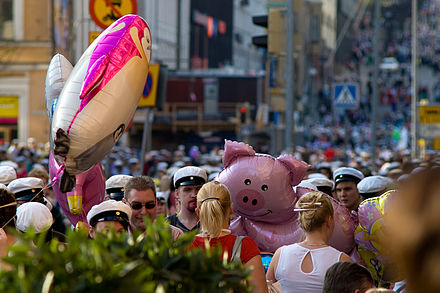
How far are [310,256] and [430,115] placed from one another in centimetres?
1756

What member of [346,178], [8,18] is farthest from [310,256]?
[8,18]

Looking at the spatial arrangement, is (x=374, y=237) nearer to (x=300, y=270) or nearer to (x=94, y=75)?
(x=300, y=270)

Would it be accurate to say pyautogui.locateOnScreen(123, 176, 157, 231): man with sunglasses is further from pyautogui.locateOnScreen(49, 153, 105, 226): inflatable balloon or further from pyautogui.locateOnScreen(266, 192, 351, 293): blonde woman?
pyautogui.locateOnScreen(266, 192, 351, 293): blonde woman

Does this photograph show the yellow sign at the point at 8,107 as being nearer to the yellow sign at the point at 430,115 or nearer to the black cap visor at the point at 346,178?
the yellow sign at the point at 430,115

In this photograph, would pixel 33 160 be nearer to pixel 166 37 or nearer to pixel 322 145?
pixel 322 145

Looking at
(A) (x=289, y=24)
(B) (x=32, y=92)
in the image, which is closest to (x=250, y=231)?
(A) (x=289, y=24)

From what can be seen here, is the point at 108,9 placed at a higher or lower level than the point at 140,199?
higher

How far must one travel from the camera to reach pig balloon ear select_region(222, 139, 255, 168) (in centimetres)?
766

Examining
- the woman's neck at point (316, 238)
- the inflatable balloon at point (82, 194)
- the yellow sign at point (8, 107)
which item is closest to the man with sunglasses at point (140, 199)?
the inflatable balloon at point (82, 194)

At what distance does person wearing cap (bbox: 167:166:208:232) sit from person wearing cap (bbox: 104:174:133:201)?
18.2 inches

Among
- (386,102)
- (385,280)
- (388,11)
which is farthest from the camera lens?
(388,11)

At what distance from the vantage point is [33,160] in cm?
2031

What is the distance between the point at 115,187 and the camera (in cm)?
782

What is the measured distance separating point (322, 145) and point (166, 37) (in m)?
13.9
